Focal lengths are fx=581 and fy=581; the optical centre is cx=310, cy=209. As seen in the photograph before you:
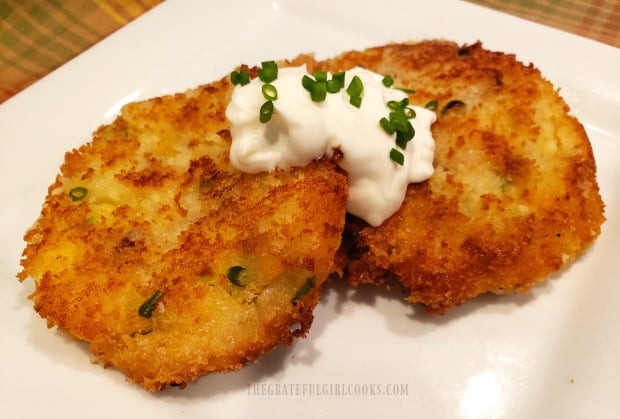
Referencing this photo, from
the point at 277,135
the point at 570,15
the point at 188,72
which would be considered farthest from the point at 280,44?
the point at 570,15

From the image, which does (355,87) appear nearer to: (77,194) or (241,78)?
(241,78)

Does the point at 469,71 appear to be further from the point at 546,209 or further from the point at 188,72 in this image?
the point at 188,72

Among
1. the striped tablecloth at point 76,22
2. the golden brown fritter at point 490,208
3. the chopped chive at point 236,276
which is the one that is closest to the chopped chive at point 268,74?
the golden brown fritter at point 490,208

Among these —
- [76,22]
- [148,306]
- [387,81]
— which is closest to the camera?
[148,306]

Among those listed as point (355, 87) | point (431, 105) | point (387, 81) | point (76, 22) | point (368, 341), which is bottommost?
point (368, 341)

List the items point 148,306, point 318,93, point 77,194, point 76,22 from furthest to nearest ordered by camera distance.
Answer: point 76,22 < point 77,194 < point 318,93 < point 148,306

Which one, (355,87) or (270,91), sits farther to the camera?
(355,87)

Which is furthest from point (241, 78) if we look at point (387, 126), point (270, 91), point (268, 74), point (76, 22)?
point (76, 22)
